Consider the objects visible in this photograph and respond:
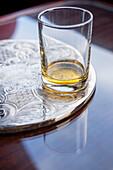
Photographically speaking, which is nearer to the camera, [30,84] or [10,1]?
[30,84]

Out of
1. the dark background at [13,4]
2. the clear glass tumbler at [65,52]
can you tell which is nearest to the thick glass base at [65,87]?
the clear glass tumbler at [65,52]

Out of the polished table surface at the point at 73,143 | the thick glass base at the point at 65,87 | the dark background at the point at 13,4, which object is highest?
the thick glass base at the point at 65,87

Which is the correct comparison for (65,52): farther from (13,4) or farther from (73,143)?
(13,4)

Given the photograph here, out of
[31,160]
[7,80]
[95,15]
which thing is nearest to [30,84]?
[7,80]

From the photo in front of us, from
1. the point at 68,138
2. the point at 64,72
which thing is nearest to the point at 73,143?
the point at 68,138

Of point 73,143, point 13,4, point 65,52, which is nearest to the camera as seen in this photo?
point 73,143

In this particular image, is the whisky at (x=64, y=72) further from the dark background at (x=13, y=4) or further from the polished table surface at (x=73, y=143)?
the dark background at (x=13, y=4)

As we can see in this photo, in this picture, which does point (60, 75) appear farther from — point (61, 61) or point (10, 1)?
point (10, 1)
